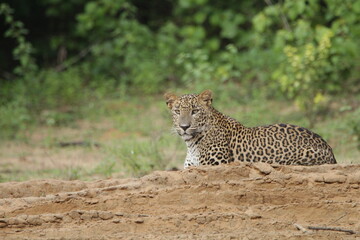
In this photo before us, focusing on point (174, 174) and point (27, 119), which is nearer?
point (174, 174)

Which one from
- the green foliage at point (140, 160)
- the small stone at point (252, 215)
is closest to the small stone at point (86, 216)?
the small stone at point (252, 215)

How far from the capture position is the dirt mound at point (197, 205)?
6078 mm

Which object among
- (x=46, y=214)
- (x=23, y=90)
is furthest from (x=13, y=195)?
(x=23, y=90)

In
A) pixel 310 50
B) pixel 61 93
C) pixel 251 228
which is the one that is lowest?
pixel 251 228

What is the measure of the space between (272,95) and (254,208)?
8.71 m

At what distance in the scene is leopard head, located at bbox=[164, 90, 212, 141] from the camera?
26.9ft

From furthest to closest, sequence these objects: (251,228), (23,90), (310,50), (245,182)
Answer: (23,90) → (310,50) → (245,182) → (251,228)

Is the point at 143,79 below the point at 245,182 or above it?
above

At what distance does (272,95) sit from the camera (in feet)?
49.3

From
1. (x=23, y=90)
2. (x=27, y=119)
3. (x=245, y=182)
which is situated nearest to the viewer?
(x=245, y=182)

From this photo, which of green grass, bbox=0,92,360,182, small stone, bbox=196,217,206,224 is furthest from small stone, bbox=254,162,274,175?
green grass, bbox=0,92,360,182

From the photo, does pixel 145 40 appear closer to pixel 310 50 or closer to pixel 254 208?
pixel 310 50

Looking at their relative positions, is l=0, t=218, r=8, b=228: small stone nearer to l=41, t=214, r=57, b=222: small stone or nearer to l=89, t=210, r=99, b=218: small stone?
l=41, t=214, r=57, b=222: small stone

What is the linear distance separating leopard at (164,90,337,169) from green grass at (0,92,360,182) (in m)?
1.12
